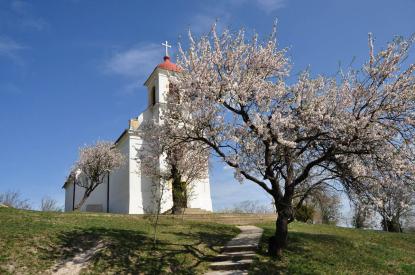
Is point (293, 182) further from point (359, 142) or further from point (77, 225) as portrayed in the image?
point (77, 225)

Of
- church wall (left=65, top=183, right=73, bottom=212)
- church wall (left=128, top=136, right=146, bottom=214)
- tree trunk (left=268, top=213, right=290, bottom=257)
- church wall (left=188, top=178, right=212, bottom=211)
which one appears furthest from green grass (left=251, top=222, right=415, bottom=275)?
church wall (left=65, top=183, right=73, bottom=212)

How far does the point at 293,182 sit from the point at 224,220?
9.52 m

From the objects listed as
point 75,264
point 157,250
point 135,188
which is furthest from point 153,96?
point 75,264

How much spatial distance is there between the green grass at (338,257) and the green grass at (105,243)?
2.19 metres

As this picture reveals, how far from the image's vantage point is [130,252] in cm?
1304

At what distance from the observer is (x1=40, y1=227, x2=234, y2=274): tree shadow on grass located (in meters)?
12.0

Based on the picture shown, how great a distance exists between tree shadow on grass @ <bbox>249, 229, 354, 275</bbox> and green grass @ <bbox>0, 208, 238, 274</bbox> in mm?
1641

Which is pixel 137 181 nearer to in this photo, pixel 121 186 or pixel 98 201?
pixel 121 186

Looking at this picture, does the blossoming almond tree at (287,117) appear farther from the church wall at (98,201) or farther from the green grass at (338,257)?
the church wall at (98,201)

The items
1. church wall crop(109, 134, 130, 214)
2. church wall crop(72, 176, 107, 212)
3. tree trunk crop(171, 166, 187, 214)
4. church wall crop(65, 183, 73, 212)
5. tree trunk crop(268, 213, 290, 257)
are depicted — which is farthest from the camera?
church wall crop(65, 183, 73, 212)

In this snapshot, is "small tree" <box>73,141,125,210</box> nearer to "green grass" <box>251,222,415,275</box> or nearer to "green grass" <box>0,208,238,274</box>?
"green grass" <box>0,208,238,274</box>

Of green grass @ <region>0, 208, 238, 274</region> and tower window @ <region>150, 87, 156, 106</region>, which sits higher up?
tower window @ <region>150, 87, 156, 106</region>

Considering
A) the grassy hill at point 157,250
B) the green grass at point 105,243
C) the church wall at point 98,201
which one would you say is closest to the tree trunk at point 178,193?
the grassy hill at point 157,250

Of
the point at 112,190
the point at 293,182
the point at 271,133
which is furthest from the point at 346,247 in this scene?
the point at 112,190
